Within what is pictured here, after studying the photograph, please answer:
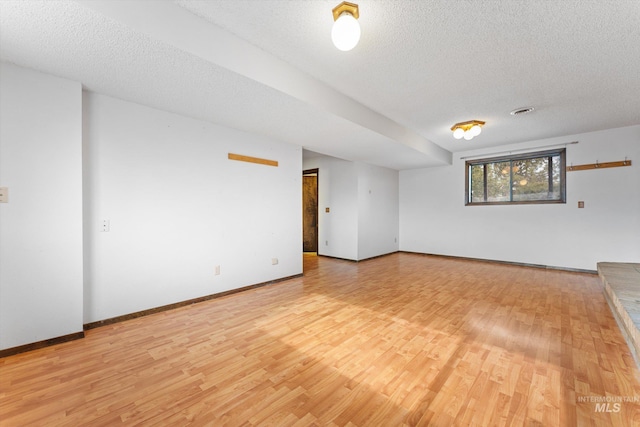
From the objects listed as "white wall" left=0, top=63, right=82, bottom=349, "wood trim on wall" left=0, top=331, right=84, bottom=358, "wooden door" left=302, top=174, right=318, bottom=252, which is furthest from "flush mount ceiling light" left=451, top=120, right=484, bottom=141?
"wood trim on wall" left=0, top=331, right=84, bottom=358

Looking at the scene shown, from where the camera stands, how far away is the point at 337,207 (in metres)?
6.19

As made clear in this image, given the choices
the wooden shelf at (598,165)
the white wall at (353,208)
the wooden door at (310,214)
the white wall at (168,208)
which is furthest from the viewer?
the wooden door at (310,214)

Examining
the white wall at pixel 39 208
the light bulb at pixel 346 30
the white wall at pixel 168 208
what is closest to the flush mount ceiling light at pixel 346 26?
the light bulb at pixel 346 30

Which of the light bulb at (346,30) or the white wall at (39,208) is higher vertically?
the light bulb at (346,30)

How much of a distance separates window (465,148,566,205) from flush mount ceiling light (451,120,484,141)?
2.16m

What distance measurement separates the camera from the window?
4986 millimetres

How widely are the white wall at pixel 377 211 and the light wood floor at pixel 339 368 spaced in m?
2.91

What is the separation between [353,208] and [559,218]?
13.2 feet

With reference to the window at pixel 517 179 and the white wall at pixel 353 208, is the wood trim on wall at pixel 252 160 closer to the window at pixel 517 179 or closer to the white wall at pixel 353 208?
the white wall at pixel 353 208

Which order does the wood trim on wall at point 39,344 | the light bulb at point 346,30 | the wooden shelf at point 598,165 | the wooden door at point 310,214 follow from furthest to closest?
the wooden door at point 310,214 < the wooden shelf at point 598,165 < the wood trim on wall at point 39,344 < the light bulb at point 346,30

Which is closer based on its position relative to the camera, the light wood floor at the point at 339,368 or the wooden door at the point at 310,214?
the light wood floor at the point at 339,368

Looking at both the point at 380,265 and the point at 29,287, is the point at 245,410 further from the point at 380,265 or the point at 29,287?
the point at 380,265

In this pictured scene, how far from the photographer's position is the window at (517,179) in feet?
16.4

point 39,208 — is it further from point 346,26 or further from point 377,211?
point 377,211
